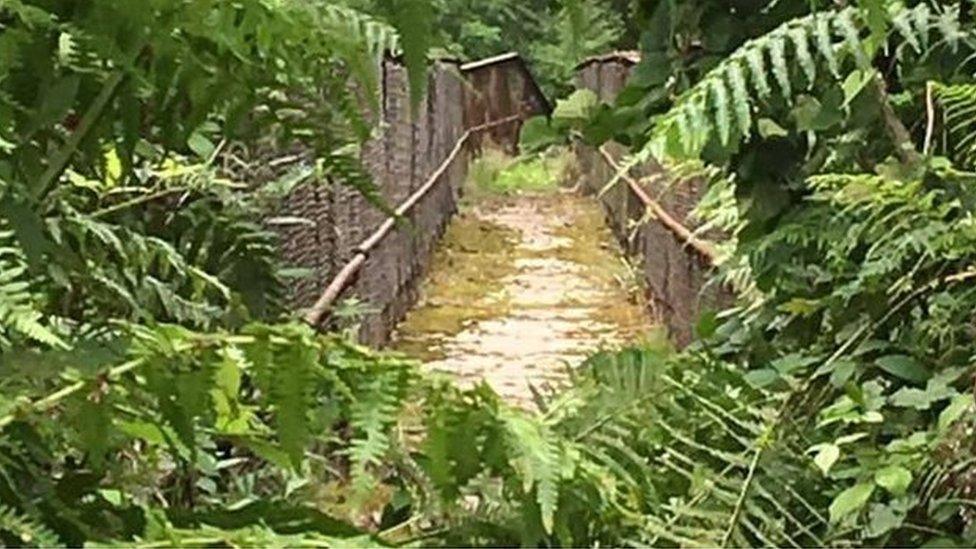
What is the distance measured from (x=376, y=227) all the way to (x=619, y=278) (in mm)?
2008

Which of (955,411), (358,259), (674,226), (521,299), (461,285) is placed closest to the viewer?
(955,411)

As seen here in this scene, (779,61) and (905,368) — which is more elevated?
(779,61)

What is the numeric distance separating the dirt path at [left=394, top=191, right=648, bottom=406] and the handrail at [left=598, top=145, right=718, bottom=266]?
39 centimetres

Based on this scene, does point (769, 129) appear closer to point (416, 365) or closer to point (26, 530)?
point (416, 365)

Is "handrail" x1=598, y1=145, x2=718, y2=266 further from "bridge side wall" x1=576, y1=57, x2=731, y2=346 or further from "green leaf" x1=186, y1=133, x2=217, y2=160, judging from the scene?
"green leaf" x1=186, y1=133, x2=217, y2=160

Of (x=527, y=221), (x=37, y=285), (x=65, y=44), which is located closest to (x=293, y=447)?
(x=37, y=285)

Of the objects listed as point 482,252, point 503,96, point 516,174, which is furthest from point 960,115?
point 503,96

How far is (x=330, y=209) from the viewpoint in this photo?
4.70 m

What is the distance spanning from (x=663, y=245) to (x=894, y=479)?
5.36 meters

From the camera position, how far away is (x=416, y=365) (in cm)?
92

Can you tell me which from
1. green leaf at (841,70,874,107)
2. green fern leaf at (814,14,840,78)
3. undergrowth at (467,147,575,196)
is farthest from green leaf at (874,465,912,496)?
undergrowth at (467,147,575,196)

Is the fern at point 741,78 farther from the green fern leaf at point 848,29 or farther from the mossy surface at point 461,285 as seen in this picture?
the mossy surface at point 461,285

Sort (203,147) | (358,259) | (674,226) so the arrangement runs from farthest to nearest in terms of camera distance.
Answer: (674,226), (358,259), (203,147)

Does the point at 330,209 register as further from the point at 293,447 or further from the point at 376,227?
the point at 293,447
